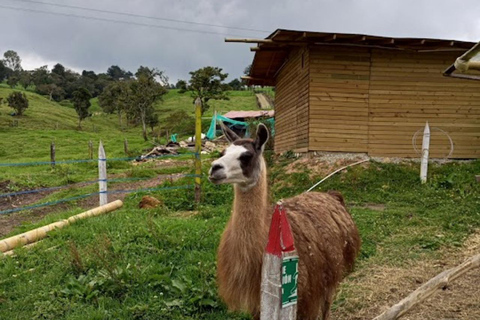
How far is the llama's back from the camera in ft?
10.7

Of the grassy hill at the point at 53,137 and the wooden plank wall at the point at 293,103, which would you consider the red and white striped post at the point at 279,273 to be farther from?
the grassy hill at the point at 53,137

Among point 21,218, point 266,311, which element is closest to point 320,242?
point 266,311

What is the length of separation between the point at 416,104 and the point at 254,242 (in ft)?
37.4

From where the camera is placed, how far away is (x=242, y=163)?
3137mm

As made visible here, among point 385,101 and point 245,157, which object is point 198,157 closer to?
point 245,157

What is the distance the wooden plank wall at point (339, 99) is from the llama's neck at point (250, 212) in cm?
931

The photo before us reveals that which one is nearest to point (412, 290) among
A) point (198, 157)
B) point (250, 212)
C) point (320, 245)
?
point (320, 245)

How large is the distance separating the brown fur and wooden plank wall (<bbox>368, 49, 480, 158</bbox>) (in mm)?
9145

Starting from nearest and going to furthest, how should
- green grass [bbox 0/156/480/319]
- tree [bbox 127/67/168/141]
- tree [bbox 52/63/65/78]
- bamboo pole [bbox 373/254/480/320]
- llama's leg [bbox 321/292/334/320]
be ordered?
bamboo pole [bbox 373/254/480/320] < llama's leg [bbox 321/292/334/320] < green grass [bbox 0/156/480/319] < tree [bbox 127/67/168/141] < tree [bbox 52/63/65/78]

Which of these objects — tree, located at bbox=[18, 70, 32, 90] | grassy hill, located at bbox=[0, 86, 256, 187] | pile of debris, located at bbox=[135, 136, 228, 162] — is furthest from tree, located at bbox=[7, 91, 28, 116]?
tree, located at bbox=[18, 70, 32, 90]

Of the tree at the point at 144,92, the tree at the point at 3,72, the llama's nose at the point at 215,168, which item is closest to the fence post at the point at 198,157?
the llama's nose at the point at 215,168

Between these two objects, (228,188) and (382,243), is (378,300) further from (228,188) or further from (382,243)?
(228,188)

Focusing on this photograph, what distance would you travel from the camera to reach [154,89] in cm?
4406

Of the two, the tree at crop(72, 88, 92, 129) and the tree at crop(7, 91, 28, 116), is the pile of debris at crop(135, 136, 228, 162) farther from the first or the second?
the tree at crop(7, 91, 28, 116)
